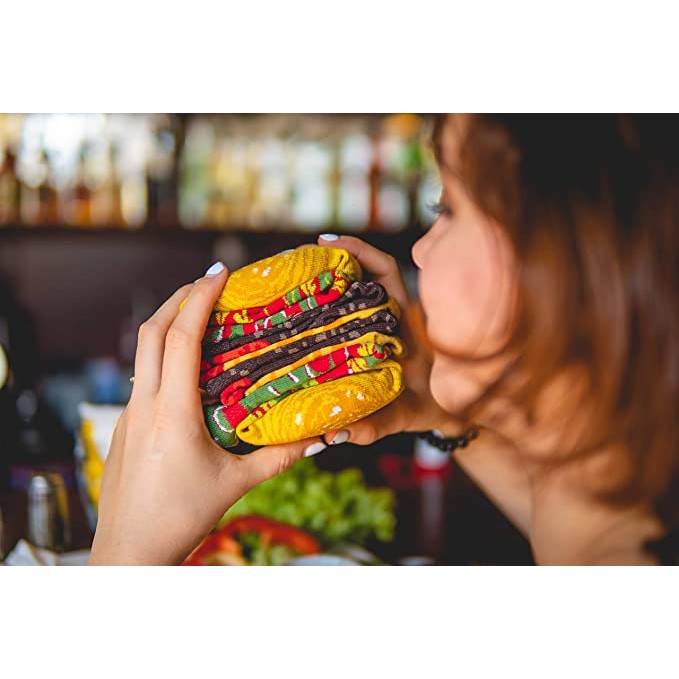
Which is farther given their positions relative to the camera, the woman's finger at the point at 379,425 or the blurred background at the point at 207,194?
the blurred background at the point at 207,194

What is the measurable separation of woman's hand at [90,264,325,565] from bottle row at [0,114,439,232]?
67cm

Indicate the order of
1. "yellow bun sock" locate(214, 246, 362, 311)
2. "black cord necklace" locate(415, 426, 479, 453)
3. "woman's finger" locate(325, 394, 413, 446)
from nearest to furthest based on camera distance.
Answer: "yellow bun sock" locate(214, 246, 362, 311)
"woman's finger" locate(325, 394, 413, 446)
"black cord necklace" locate(415, 426, 479, 453)

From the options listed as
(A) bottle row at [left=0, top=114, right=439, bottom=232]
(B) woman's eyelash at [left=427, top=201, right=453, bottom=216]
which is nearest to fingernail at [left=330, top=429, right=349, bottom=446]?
(B) woman's eyelash at [left=427, top=201, right=453, bottom=216]

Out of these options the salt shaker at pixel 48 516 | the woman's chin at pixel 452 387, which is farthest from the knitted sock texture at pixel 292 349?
the salt shaker at pixel 48 516

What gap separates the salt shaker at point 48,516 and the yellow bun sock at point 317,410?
318 mm

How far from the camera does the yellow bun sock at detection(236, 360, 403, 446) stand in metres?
0.70

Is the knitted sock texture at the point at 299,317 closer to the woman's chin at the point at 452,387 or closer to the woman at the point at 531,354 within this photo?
the woman at the point at 531,354

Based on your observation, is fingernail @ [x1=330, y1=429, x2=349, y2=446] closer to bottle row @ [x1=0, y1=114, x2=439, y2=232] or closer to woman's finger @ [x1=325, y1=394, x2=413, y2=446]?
Answer: woman's finger @ [x1=325, y1=394, x2=413, y2=446]

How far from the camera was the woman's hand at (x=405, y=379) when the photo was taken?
82cm

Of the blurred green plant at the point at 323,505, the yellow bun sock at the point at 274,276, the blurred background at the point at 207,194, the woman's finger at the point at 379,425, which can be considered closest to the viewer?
the yellow bun sock at the point at 274,276

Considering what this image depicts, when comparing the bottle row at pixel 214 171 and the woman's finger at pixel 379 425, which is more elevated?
the bottle row at pixel 214 171
